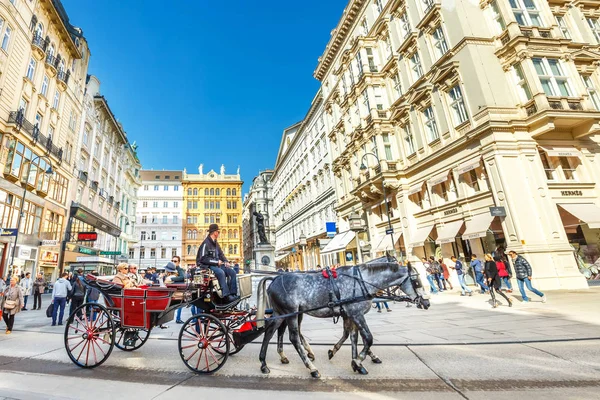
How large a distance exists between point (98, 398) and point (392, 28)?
2758cm

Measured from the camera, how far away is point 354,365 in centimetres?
489

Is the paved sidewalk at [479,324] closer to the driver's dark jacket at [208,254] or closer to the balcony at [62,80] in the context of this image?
the driver's dark jacket at [208,254]

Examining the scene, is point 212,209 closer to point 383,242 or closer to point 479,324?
point 383,242

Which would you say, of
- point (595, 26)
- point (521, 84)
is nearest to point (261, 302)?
point (521, 84)

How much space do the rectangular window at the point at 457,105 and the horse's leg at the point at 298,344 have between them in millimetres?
A: 17074

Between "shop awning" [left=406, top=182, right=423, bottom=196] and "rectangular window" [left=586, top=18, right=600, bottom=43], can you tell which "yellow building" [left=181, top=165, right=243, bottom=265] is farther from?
"rectangular window" [left=586, top=18, right=600, bottom=43]

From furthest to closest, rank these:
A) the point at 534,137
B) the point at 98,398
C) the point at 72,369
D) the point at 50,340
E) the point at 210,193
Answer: the point at 210,193
the point at 534,137
the point at 50,340
the point at 72,369
the point at 98,398

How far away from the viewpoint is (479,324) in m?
8.17

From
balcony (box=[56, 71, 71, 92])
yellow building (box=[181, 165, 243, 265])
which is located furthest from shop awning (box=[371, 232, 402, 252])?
yellow building (box=[181, 165, 243, 265])

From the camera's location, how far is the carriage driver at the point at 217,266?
5867 millimetres

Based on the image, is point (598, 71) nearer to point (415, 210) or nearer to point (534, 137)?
point (534, 137)

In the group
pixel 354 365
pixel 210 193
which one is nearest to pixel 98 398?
pixel 354 365

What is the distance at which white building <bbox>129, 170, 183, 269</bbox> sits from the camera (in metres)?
66.8

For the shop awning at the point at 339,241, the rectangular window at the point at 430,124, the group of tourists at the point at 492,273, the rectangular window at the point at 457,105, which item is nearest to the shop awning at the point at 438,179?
the rectangular window at the point at 430,124
